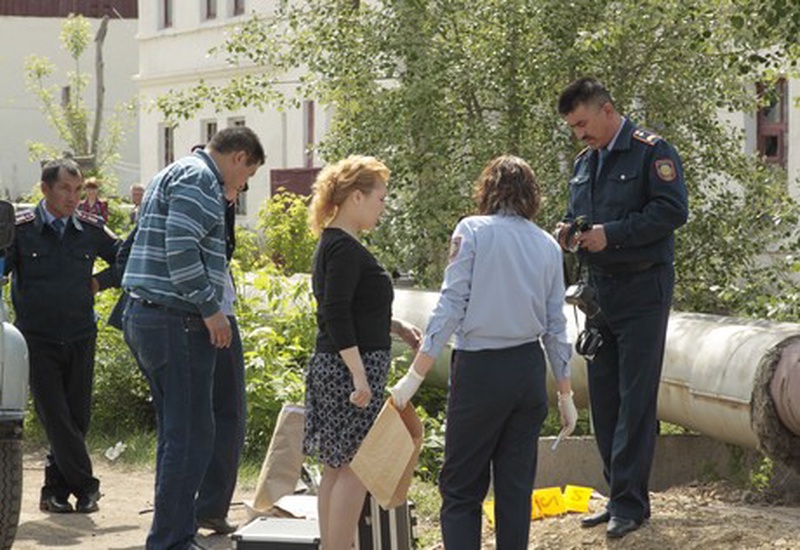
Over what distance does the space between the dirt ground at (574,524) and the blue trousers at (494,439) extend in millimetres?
815

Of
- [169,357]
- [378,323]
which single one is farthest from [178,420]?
[378,323]

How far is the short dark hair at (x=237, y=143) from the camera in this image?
8.55m

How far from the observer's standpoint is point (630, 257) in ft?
27.5

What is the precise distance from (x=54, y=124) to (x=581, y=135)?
38899 mm

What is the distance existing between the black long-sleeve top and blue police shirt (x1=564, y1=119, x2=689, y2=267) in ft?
3.54

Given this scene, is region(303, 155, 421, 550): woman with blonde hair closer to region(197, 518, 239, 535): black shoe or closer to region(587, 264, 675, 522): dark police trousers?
region(587, 264, 675, 522): dark police trousers

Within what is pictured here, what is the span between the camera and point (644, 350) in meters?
8.40

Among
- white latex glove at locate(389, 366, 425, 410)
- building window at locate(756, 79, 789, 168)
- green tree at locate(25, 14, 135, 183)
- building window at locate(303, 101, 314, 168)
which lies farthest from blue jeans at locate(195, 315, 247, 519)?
green tree at locate(25, 14, 135, 183)

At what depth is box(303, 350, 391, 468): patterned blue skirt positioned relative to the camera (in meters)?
7.89

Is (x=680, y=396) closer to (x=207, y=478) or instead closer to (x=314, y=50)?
(x=207, y=478)

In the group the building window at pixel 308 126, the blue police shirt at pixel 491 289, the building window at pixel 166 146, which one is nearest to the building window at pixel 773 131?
the building window at pixel 308 126

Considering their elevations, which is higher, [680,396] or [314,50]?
[314,50]

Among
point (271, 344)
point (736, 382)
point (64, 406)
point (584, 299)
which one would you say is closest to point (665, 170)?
point (584, 299)

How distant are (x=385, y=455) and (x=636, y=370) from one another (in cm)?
137
